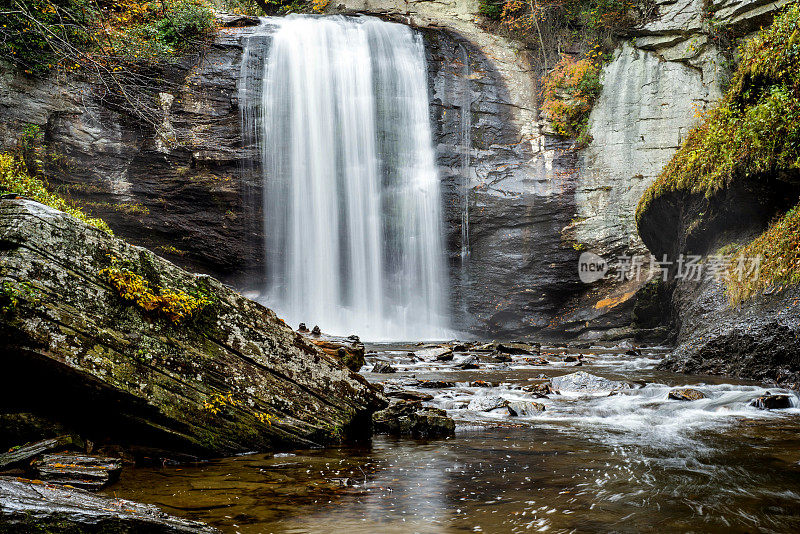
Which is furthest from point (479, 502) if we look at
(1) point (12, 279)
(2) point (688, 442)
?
(1) point (12, 279)

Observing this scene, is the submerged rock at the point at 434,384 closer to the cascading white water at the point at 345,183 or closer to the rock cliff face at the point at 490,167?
the rock cliff face at the point at 490,167

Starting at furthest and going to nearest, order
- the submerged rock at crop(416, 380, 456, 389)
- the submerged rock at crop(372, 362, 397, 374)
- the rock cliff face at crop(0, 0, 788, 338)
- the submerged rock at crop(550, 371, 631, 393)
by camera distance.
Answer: the rock cliff face at crop(0, 0, 788, 338)
the submerged rock at crop(372, 362, 397, 374)
the submerged rock at crop(416, 380, 456, 389)
the submerged rock at crop(550, 371, 631, 393)

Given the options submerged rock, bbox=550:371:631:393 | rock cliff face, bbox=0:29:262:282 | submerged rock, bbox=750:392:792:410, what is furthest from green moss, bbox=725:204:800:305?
rock cliff face, bbox=0:29:262:282

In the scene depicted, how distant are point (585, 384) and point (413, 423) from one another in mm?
3193

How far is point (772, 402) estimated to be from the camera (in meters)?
5.14

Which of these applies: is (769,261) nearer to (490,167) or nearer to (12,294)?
(12,294)

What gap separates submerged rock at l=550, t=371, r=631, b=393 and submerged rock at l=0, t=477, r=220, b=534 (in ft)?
17.4

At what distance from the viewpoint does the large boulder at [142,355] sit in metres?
2.81

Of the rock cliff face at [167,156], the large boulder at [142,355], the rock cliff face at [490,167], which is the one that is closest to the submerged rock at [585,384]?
the large boulder at [142,355]

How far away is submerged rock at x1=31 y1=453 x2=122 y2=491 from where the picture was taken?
7.88 ft

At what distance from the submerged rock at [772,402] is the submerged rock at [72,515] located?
5.53 meters

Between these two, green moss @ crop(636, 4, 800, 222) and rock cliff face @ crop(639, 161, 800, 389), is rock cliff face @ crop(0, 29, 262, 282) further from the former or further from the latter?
green moss @ crop(636, 4, 800, 222)

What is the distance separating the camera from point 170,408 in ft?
10.2

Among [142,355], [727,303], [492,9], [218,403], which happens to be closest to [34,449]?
[142,355]
